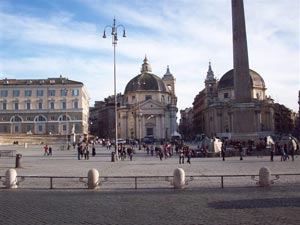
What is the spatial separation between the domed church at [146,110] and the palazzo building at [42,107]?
18241 millimetres

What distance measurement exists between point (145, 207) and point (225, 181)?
5933 mm

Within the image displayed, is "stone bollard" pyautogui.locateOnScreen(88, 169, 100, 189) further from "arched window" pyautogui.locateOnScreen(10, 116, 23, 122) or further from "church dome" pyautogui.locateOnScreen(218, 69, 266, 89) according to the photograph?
"church dome" pyautogui.locateOnScreen(218, 69, 266, 89)

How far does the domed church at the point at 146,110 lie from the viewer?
101 metres

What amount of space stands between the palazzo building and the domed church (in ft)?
59.8

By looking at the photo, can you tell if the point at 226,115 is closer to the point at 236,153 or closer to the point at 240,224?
the point at 236,153

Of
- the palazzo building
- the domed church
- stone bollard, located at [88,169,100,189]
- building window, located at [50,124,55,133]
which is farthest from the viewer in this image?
the domed church

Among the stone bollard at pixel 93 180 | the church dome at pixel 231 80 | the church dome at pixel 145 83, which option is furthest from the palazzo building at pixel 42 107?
the stone bollard at pixel 93 180

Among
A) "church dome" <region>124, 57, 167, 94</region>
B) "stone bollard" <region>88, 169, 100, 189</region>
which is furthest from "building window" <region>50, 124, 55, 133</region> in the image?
"stone bollard" <region>88, 169, 100, 189</region>

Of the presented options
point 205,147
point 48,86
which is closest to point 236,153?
point 205,147

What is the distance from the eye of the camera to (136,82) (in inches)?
4186

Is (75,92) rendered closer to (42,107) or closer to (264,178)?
(42,107)

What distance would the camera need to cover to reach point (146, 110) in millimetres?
101188

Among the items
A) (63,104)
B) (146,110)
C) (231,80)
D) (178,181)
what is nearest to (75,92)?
(63,104)

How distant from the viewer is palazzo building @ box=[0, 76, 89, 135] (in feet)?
276
